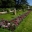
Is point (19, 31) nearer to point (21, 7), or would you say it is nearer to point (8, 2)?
point (8, 2)

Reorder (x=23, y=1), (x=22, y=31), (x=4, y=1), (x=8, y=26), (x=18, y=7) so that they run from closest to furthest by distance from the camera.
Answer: (x=22, y=31), (x=8, y=26), (x=4, y=1), (x=18, y=7), (x=23, y=1)

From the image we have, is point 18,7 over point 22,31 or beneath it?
beneath

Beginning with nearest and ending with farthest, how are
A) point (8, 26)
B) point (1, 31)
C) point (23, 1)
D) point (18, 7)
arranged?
point (1, 31)
point (8, 26)
point (18, 7)
point (23, 1)

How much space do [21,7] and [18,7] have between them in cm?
165

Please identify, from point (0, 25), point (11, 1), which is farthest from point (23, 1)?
point (0, 25)

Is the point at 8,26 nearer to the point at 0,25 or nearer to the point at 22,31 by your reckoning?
the point at 0,25

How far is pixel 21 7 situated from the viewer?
4597 centimetres

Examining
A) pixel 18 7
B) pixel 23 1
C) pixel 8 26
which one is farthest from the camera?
pixel 23 1

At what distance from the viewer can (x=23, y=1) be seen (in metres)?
53.3

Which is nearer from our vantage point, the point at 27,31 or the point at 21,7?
the point at 27,31

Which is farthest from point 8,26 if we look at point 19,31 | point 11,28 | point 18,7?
point 18,7

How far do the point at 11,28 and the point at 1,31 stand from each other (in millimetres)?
1189

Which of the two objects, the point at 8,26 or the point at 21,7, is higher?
the point at 8,26

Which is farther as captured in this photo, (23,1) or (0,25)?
(23,1)
